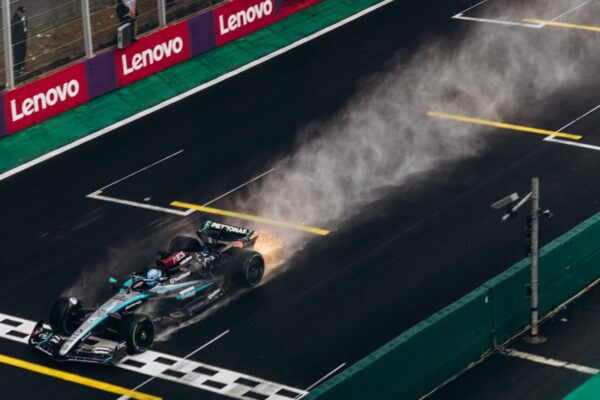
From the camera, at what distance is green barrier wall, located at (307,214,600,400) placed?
98.5 feet

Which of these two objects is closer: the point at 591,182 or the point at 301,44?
the point at 591,182

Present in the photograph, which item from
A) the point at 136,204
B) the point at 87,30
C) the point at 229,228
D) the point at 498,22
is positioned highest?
the point at 87,30

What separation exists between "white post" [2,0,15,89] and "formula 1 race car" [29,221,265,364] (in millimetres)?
10667

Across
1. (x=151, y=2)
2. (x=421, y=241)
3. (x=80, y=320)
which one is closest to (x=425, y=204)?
(x=421, y=241)

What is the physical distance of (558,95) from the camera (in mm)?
46875

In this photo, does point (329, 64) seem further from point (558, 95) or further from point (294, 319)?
point (294, 319)

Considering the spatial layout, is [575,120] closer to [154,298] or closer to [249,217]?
[249,217]

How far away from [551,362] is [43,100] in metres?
18.9

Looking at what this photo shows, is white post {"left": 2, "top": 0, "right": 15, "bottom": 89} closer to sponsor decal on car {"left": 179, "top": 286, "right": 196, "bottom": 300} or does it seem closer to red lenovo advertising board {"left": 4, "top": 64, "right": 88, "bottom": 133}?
red lenovo advertising board {"left": 4, "top": 64, "right": 88, "bottom": 133}

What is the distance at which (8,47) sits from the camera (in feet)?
149

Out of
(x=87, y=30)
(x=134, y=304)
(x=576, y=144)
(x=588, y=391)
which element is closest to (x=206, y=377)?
(x=134, y=304)

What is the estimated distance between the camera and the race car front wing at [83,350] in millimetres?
33594

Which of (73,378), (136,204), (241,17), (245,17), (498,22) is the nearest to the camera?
(73,378)

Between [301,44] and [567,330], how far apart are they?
63.2ft
